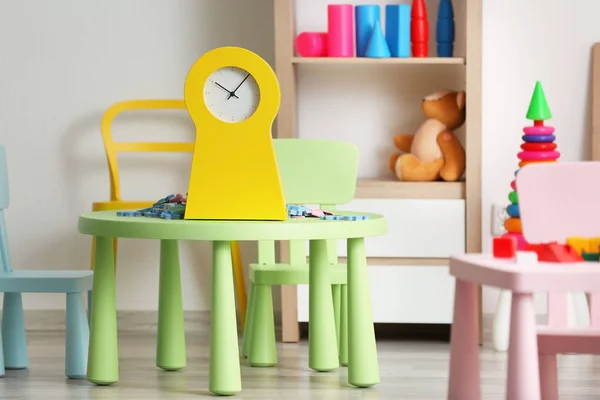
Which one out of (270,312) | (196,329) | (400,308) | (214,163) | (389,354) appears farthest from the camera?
(196,329)

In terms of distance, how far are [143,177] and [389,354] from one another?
109 centimetres

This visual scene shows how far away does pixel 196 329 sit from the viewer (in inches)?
135

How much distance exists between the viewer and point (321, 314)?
8.24 ft

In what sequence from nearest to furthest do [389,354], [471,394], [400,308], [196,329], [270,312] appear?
1. [471,394]
2. [270,312]
3. [389,354]
4. [400,308]
5. [196,329]

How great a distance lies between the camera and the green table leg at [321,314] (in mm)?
2490

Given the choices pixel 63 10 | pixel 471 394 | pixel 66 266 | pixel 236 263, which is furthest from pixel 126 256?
pixel 471 394

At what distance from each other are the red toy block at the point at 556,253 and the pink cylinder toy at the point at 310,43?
5.44ft

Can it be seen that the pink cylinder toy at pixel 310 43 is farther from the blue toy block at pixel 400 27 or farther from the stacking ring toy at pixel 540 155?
the stacking ring toy at pixel 540 155

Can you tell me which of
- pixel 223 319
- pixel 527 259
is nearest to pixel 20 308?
pixel 223 319

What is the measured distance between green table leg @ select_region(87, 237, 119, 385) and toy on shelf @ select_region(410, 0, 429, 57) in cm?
123

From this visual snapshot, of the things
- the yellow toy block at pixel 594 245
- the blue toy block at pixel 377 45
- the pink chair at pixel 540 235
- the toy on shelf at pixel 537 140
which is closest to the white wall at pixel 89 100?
the blue toy block at pixel 377 45

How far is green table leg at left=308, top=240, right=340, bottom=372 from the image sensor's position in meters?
2.49

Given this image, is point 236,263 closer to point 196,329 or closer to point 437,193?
point 196,329

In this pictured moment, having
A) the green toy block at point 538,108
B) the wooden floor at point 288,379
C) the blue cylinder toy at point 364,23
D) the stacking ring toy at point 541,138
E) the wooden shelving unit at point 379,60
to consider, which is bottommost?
the wooden floor at point 288,379
